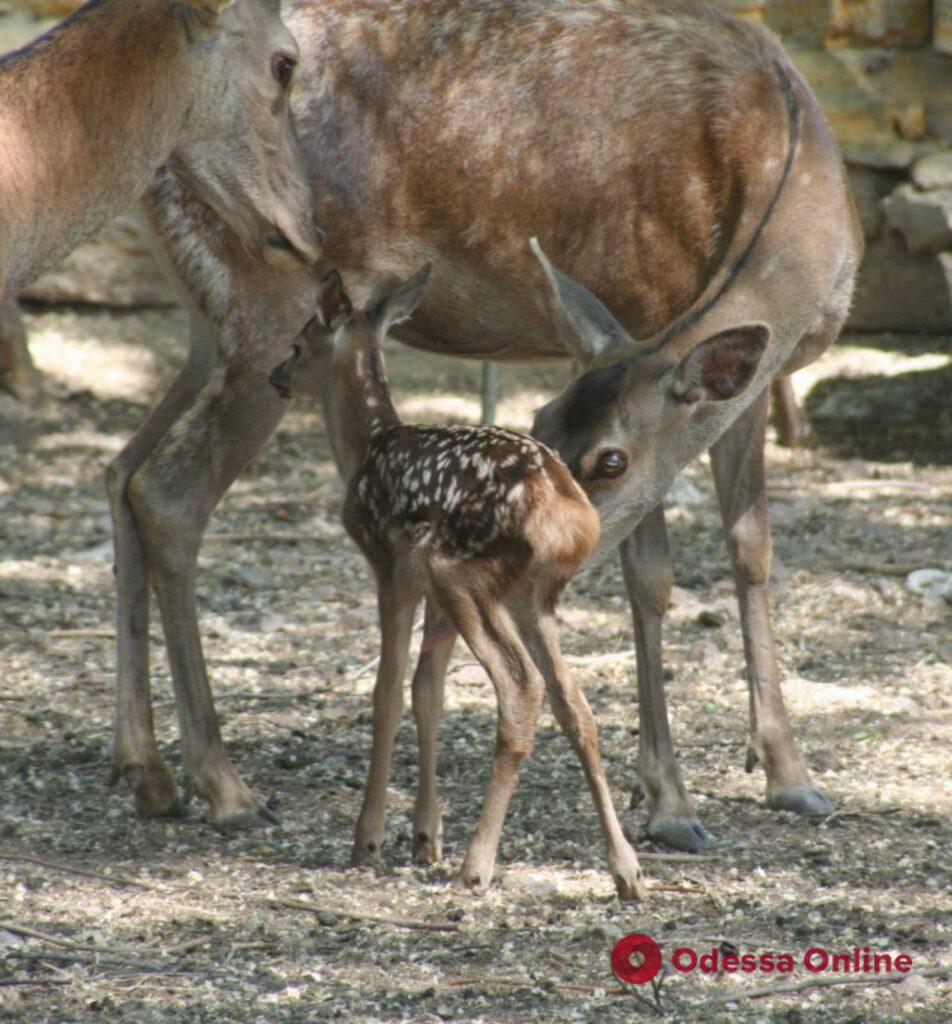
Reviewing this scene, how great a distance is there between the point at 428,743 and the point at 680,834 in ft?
2.72

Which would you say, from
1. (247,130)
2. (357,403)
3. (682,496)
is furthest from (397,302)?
(682,496)

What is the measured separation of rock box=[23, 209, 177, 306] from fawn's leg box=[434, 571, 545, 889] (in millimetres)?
7253

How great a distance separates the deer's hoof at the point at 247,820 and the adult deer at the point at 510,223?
2.9 inches

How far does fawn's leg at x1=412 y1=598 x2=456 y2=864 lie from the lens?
4965mm

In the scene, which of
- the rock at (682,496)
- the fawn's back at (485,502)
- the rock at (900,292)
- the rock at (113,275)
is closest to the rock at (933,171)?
the rock at (900,292)

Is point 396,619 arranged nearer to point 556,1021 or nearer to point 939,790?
point 556,1021

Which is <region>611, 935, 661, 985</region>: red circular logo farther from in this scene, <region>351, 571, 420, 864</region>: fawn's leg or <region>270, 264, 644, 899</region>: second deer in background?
<region>351, 571, 420, 864</region>: fawn's leg

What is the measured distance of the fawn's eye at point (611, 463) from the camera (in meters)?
5.09

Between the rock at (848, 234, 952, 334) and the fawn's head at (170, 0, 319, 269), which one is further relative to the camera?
the rock at (848, 234, 952, 334)

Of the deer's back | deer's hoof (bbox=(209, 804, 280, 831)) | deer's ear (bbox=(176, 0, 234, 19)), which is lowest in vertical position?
deer's hoof (bbox=(209, 804, 280, 831))

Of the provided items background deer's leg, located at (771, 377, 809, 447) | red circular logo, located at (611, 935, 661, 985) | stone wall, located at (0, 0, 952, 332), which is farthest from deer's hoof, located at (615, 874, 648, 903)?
stone wall, located at (0, 0, 952, 332)

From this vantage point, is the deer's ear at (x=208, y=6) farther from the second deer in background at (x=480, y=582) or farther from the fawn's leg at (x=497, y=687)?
the fawn's leg at (x=497, y=687)

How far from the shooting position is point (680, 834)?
17.2ft

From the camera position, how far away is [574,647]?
24.2 ft
